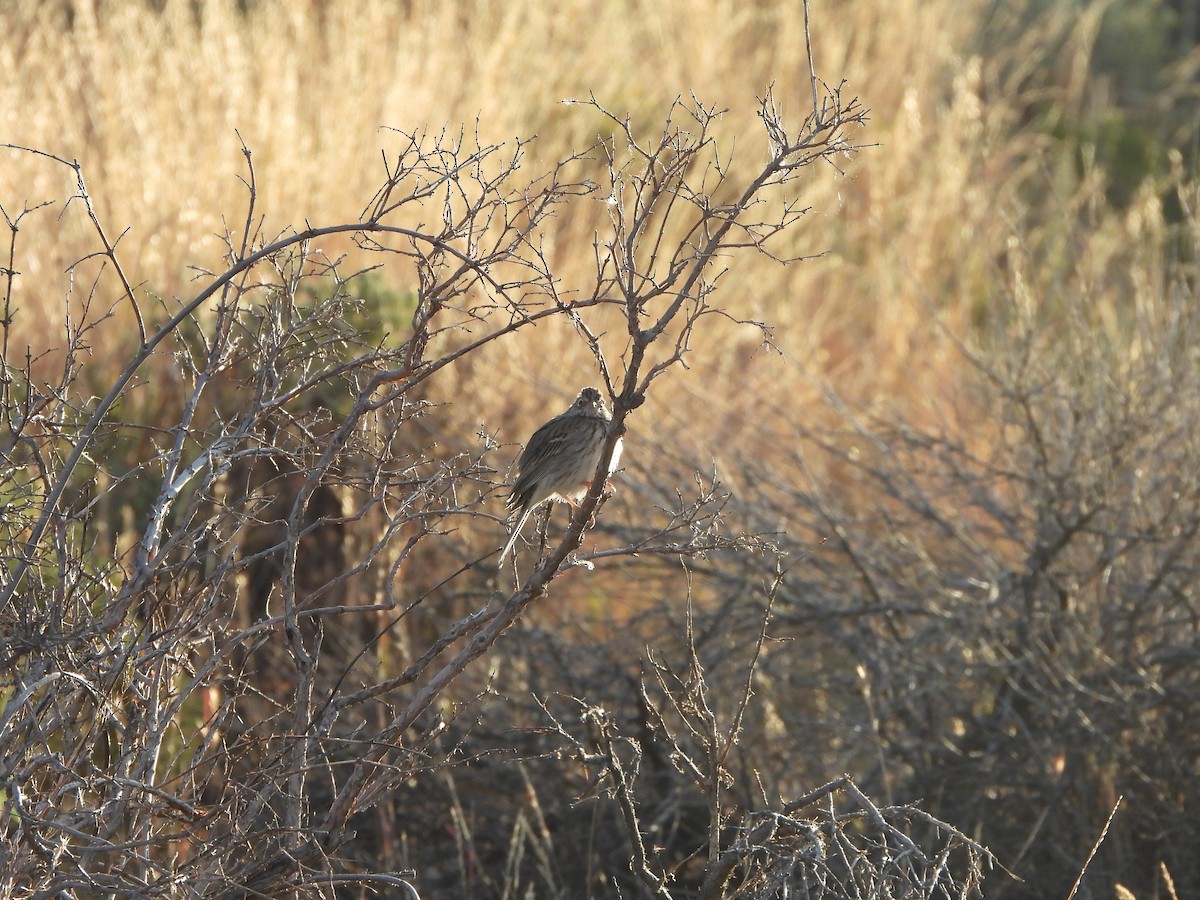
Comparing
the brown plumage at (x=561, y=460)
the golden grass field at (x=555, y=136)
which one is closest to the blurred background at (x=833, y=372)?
the golden grass field at (x=555, y=136)

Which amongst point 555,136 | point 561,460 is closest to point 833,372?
point 555,136

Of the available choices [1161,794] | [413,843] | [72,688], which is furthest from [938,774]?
[72,688]

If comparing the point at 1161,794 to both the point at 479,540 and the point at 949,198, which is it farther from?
the point at 949,198

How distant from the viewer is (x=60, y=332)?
6.98m

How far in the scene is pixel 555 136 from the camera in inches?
400

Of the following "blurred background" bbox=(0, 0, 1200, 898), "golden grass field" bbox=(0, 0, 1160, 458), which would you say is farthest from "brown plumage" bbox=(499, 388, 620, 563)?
"golden grass field" bbox=(0, 0, 1160, 458)

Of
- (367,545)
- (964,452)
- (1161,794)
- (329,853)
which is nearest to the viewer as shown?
(329,853)

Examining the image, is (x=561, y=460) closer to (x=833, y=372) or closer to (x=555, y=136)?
(x=833, y=372)

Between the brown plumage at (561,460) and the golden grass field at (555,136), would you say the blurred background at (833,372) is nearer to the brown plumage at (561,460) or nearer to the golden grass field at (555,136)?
the golden grass field at (555,136)

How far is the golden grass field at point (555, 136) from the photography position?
25.7 feet

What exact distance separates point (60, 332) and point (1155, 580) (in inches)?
197

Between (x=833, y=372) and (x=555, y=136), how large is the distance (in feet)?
9.07

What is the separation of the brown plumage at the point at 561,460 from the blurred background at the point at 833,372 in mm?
647

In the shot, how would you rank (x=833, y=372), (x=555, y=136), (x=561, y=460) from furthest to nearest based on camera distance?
(x=555, y=136), (x=833, y=372), (x=561, y=460)
